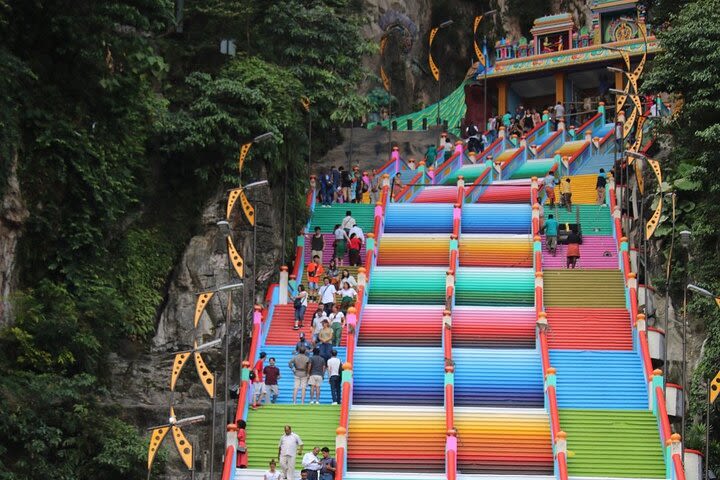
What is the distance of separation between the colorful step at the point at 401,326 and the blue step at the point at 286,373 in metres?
0.86

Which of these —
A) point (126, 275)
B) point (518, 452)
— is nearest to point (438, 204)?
point (126, 275)

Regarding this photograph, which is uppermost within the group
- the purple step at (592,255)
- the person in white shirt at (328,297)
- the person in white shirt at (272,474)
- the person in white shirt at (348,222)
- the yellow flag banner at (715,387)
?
the person in white shirt at (348,222)

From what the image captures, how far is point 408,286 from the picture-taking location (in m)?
37.9

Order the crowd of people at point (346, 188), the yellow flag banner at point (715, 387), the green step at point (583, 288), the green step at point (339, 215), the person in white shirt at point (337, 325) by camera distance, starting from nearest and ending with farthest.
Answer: the yellow flag banner at point (715, 387), the person in white shirt at point (337, 325), the green step at point (583, 288), the green step at point (339, 215), the crowd of people at point (346, 188)

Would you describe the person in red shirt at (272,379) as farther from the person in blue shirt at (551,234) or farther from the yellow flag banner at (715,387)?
the person in blue shirt at (551,234)

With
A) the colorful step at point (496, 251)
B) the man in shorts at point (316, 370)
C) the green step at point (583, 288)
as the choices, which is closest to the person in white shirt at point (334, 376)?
the man in shorts at point (316, 370)

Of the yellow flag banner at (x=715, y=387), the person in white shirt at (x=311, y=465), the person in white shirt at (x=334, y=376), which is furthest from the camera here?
the person in white shirt at (x=334, y=376)

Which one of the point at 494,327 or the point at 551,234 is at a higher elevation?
the point at 551,234

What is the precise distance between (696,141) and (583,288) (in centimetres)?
524

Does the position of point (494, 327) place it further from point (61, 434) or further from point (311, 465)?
point (61, 434)

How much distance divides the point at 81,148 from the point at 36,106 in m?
1.41

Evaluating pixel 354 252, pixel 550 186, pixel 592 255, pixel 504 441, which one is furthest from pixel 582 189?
pixel 504 441

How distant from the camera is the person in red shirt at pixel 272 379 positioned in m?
33.4

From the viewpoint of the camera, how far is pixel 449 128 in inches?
2279
